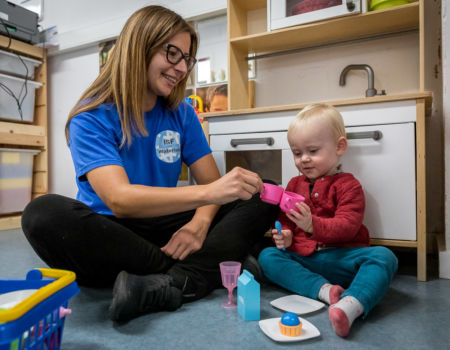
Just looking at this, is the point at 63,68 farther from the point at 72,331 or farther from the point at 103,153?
the point at 72,331

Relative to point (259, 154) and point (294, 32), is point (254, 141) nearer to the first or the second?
point (259, 154)

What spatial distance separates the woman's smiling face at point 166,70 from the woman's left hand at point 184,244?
1.54 feet

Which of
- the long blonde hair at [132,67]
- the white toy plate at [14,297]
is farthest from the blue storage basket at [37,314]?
the long blonde hair at [132,67]

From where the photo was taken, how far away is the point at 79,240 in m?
0.93

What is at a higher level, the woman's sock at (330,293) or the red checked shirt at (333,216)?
the red checked shirt at (333,216)

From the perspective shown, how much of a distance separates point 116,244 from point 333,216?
2.29 ft

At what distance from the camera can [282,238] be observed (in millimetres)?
1130

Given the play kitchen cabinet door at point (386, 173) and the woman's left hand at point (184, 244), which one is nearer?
the woman's left hand at point (184, 244)

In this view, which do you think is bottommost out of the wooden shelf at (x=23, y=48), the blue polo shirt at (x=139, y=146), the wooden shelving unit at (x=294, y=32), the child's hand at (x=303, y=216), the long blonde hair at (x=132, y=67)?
the child's hand at (x=303, y=216)

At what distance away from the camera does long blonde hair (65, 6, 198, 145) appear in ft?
3.48

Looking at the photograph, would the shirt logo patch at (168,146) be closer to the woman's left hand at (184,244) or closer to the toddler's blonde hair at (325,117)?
the woman's left hand at (184,244)

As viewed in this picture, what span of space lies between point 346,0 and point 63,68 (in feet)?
8.09

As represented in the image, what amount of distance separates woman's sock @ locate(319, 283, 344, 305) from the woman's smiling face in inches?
31.0

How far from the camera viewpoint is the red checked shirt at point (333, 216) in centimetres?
106
